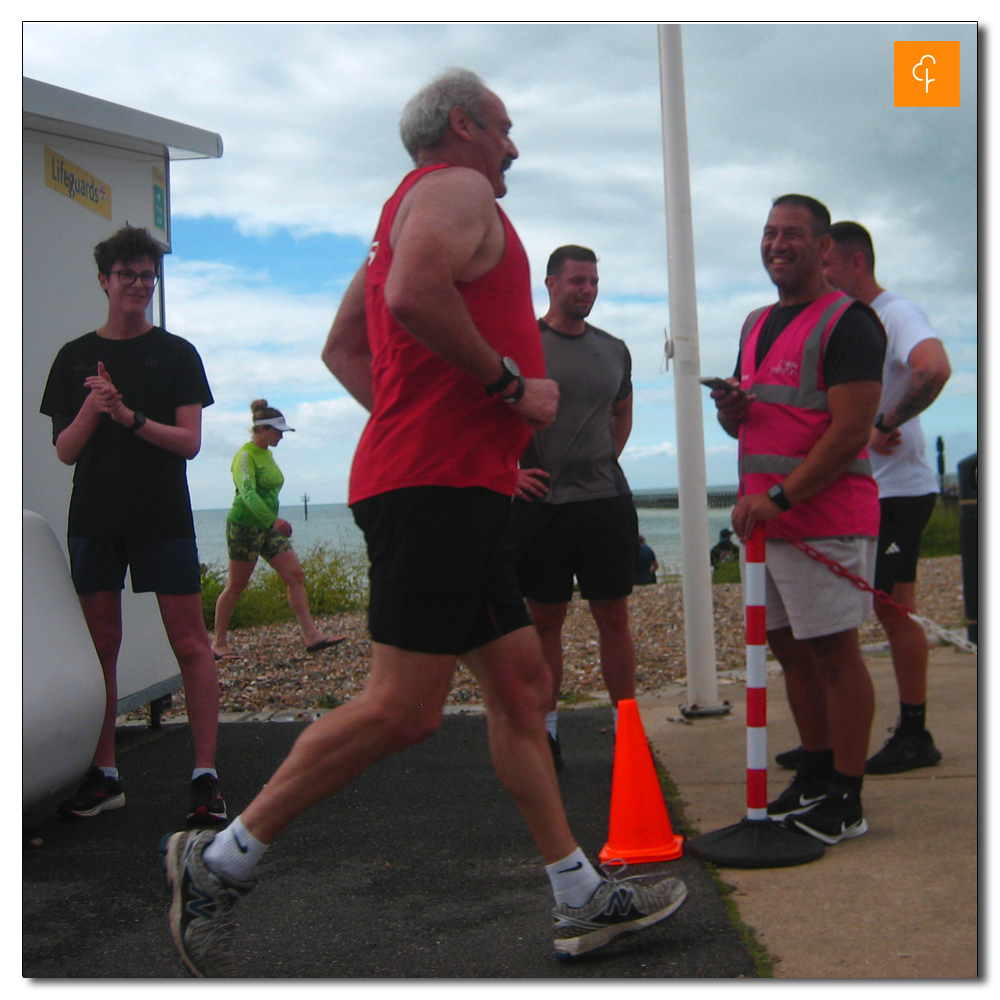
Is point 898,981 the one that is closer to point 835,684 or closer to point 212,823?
point 835,684

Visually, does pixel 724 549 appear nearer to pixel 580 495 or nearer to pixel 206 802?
pixel 580 495

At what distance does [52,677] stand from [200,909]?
0.96 metres

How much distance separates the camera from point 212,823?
2.95m

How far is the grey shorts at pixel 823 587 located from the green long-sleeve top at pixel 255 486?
1.34m

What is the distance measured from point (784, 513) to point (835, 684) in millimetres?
483

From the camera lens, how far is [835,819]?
268 centimetres

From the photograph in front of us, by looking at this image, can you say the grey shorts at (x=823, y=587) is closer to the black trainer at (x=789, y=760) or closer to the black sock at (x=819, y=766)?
the black sock at (x=819, y=766)

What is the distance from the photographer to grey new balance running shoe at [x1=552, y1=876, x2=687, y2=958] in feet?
6.75

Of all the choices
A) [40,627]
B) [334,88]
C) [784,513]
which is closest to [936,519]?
[784,513]

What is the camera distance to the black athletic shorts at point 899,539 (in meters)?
3.23

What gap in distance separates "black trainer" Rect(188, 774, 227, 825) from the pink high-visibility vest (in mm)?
1750

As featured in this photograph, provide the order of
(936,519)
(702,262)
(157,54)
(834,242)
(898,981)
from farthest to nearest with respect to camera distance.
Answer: (702,262), (936,519), (834,242), (157,54), (898,981)

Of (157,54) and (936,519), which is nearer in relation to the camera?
(157,54)

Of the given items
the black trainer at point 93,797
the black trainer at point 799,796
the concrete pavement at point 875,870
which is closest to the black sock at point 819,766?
the black trainer at point 799,796
